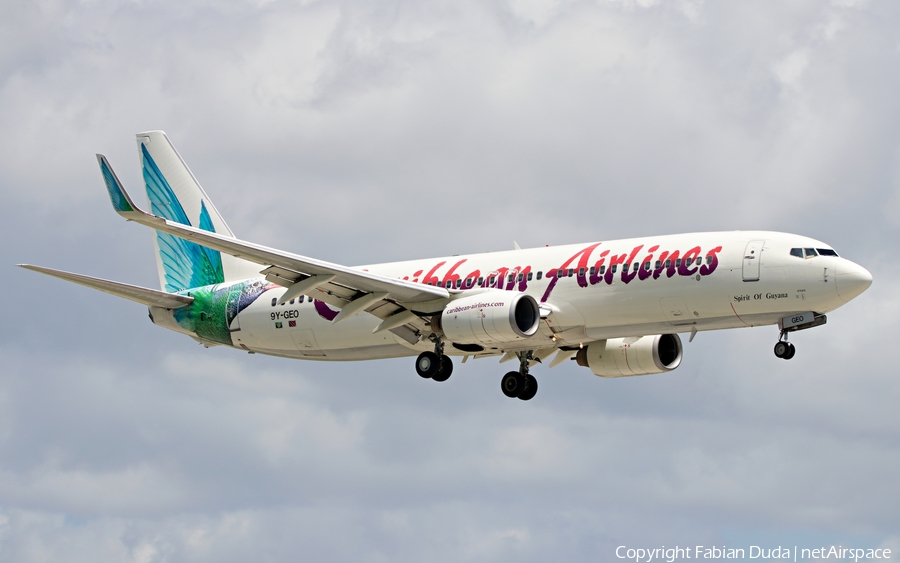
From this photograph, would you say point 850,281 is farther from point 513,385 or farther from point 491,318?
point 513,385

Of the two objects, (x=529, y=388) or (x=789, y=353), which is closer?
(x=789, y=353)

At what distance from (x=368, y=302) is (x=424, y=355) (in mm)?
3273

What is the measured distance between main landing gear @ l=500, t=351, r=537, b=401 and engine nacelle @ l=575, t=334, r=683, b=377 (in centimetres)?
275

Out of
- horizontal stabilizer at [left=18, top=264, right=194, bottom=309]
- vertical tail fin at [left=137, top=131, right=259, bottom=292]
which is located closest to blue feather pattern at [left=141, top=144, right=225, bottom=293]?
vertical tail fin at [left=137, top=131, right=259, bottom=292]

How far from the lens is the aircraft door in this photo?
46062mm

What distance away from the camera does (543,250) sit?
51.6 m

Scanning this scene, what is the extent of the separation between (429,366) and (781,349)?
43.0 feet

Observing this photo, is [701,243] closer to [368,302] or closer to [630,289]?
[630,289]

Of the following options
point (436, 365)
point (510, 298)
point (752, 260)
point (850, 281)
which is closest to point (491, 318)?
point (510, 298)

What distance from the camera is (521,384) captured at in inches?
2151

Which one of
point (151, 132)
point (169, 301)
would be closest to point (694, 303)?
point (169, 301)

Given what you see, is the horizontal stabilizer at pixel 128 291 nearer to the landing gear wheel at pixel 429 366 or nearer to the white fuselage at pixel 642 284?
the white fuselage at pixel 642 284

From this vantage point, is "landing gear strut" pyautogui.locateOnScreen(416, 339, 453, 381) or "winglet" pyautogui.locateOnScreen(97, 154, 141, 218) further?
"landing gear strut" pyautogui.locateOnScreen(416, 339, 453, 381)

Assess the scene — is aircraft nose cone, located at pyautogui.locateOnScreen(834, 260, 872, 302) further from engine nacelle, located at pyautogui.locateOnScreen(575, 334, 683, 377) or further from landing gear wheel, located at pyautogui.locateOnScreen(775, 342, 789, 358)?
engine nacelle, located at pyautogui.locateOnScreen(575, 334, 683, 377)
